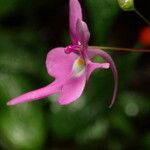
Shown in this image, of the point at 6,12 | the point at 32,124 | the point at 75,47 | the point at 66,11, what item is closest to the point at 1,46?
the point at 6,12

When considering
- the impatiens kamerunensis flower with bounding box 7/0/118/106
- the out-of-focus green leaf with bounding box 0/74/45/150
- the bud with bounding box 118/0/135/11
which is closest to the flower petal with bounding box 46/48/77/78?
the impatiens kamerunensis flower with bounding box 7/0/118/106

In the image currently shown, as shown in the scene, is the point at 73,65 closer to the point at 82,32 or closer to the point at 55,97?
the point at 82,32

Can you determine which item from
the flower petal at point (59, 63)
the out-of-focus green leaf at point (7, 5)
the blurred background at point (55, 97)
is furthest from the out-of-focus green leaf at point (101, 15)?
the flower petal at point (59, 63)

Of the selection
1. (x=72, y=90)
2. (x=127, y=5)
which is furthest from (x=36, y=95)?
(x=127, y=5)

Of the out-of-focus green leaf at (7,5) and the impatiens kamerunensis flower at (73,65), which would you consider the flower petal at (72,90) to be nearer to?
the impatiens kamerunensis flower at (73,65)

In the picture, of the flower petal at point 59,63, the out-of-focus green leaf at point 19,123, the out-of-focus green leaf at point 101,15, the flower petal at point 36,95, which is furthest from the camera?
the out-of-focus green leaf at point 19,123

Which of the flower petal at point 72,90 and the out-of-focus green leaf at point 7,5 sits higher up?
the flower petal at point 72,90

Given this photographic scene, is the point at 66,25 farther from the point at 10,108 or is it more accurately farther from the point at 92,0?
the point at 92,0
